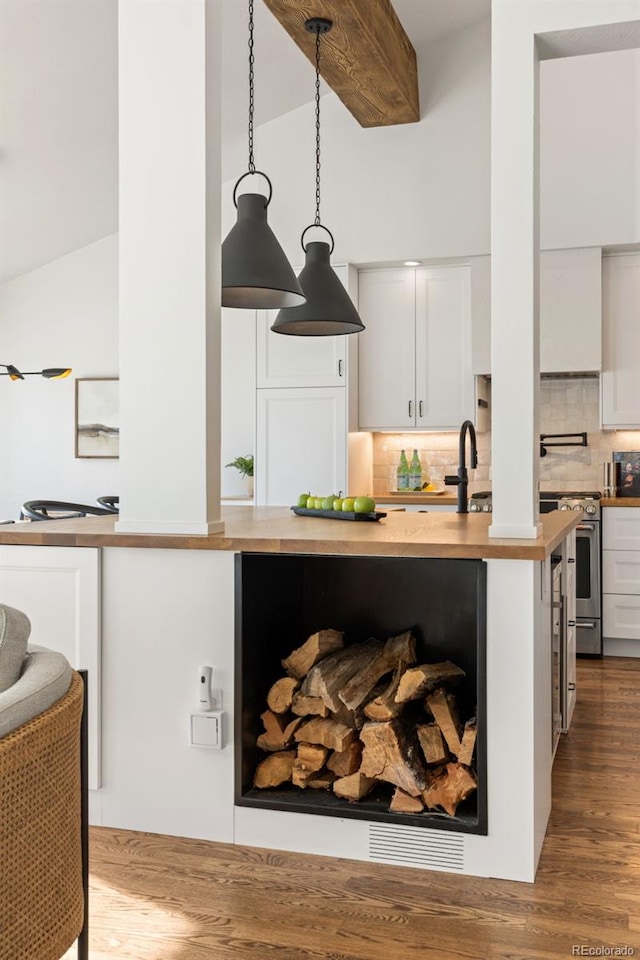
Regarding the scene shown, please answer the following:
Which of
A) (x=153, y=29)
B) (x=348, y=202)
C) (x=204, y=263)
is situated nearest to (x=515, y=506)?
(x=204, y=263)

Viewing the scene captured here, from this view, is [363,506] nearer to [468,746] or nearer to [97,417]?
[468,746]

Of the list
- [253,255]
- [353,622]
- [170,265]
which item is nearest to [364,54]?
[253,255]

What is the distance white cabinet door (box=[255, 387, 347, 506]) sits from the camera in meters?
5.70

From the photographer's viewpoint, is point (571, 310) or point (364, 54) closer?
point (364, 54)

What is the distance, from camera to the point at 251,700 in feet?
8.60

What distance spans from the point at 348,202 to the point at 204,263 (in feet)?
11.0

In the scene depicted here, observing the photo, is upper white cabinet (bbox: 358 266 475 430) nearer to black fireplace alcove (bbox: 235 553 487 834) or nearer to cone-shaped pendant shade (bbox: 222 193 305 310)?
cone-shaped pendant shade (bbox: 222 193 305 310)

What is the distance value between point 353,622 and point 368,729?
2.05 ft

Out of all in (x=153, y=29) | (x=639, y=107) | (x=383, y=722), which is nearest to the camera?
(x=383, y=722)

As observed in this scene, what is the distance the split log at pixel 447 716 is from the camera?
2467 millimetres

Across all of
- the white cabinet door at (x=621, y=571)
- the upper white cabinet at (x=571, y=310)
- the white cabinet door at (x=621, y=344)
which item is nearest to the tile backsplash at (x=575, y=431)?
the white cabinet door at (x=621, y=344)

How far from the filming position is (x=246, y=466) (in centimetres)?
608

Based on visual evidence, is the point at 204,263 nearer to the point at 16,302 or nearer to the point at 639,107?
the point at 639,107

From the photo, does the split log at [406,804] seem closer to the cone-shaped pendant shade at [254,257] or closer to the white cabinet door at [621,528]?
the cone-shaped pendant shade at [254,257]
